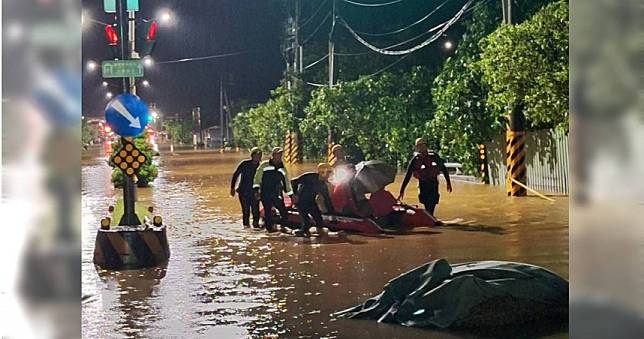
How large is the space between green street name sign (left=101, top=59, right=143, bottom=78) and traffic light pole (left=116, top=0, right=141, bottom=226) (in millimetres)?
722

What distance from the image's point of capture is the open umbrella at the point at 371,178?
10.4 meters

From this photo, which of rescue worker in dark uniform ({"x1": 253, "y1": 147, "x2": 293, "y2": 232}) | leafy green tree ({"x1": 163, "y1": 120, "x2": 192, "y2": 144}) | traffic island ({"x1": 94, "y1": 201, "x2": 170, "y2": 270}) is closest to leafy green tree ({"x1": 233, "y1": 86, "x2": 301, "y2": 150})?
leafy green tree ({"x1": 163, "y1": 120, "x2": 192, "y2": 144})

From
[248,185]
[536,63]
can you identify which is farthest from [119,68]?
[536,63]

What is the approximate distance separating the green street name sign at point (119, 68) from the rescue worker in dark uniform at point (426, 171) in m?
4.55

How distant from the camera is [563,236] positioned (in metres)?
9.61

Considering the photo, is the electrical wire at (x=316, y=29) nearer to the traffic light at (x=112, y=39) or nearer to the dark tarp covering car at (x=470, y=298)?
the traffic light at (x=112, y=39)

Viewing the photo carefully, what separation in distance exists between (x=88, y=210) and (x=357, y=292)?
7.85 meters

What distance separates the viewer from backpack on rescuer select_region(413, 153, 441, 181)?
10360mm

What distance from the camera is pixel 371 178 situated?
10422 millimetres

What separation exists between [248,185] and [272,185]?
2.00ft

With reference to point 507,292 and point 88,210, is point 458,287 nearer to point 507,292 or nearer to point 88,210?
point 507,292

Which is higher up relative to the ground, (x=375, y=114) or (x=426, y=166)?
(x=375, y=114)

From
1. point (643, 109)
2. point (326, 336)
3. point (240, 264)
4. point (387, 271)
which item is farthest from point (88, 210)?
point (643, 109)

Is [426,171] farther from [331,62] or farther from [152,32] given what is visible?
[331,62]
